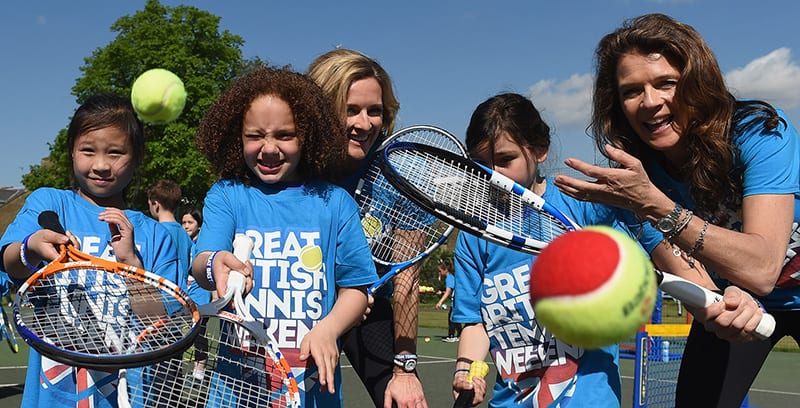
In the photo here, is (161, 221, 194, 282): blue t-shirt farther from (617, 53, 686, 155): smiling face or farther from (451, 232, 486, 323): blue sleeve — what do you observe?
(617, 53, 686, 155): smiling face

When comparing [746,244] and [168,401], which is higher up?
[746,244]

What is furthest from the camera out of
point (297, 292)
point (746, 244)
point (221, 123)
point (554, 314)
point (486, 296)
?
point (486, 296)

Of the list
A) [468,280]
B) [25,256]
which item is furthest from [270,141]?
[468,280]

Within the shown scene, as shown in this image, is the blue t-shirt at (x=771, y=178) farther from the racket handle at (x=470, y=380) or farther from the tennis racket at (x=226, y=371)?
the tennis racket at (x=226, y=371)

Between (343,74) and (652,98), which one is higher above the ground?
(343,74)

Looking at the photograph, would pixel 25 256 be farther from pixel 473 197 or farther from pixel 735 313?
pixel 735 313

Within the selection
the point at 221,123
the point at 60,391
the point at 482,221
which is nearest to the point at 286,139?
the point at 221,123

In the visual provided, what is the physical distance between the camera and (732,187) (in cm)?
269

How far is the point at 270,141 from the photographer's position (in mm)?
2760

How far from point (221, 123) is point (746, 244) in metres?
1.87

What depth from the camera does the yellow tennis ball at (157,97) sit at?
5098 mm

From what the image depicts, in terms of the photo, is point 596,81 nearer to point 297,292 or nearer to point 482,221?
point 482,221

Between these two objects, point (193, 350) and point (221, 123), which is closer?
point (193, 350)

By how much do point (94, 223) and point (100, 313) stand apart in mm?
398
